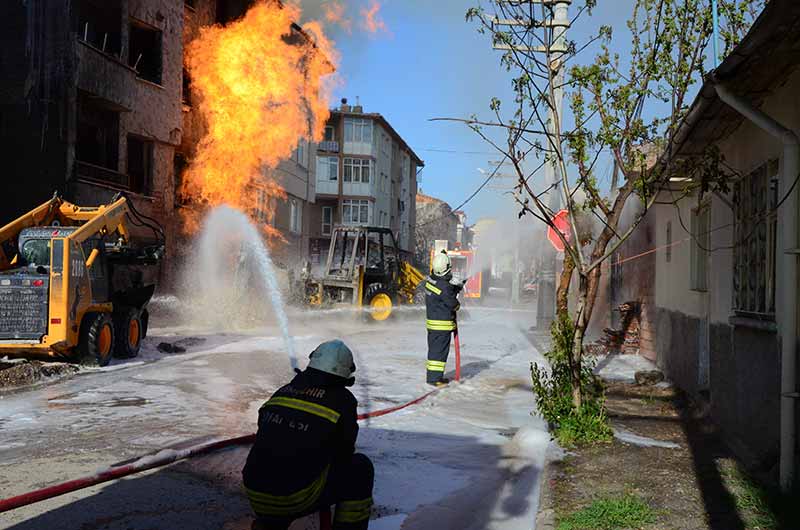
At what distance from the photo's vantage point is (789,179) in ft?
17.0

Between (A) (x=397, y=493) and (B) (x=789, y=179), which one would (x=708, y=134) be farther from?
(A) (x=397, y=493)

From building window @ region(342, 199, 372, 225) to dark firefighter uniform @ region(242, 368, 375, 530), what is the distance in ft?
151

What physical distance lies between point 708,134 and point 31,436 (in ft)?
22.2

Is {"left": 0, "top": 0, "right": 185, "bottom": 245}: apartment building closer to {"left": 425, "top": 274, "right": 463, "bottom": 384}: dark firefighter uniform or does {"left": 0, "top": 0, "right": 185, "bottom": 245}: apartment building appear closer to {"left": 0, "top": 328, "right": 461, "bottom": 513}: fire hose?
{"left": 425, "top": 274, "right": 463, "bottom": 384}: dark firefighter uniform

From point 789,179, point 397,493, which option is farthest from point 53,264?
point 789,179

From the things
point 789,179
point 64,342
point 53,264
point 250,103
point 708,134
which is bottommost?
point 64,342

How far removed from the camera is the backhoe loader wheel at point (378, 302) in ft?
64.1

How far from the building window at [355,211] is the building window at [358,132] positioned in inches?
161

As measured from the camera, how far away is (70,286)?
33.3ft

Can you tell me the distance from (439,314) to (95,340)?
4.99m

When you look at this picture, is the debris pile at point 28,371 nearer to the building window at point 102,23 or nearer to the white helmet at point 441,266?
the white helmet at point 441,266

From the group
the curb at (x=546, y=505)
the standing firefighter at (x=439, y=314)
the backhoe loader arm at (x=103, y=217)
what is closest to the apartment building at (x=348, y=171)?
the backhoe loader arm at (x=103, y=217)

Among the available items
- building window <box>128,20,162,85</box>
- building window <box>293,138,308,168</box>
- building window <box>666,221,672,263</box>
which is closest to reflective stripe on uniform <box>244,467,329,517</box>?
building window <box>666,221,672,263</box>

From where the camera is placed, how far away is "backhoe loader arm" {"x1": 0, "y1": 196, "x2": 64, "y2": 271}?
35.3 ft
